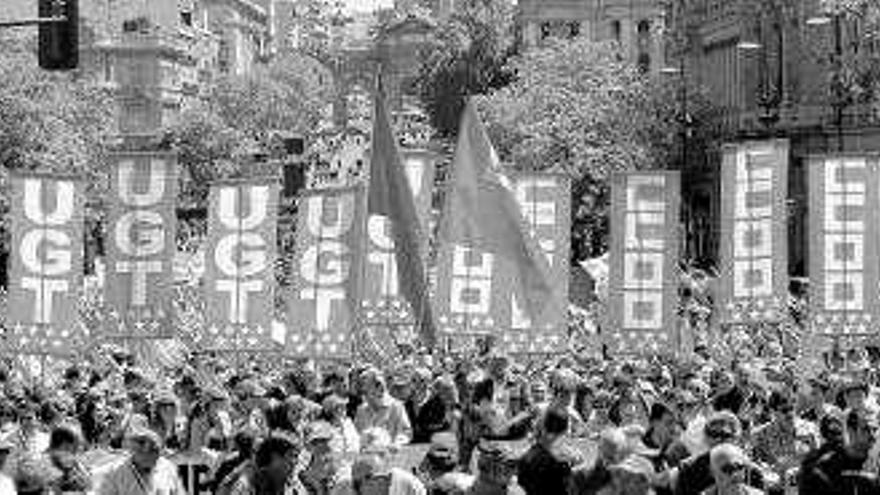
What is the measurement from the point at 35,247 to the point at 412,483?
42.9 ft

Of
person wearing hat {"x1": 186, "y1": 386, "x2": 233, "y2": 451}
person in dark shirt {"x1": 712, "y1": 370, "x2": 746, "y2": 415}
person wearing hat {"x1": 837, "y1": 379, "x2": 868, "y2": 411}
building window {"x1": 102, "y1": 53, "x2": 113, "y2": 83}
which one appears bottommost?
person wearing hat {"x1": 186, "y1": 386, "x2": 233, "y2": 451}

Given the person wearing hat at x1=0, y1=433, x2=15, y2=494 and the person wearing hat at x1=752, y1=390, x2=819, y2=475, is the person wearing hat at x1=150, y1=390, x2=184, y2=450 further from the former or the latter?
the person wearing hat at x1=752, y1=390, x2=819, y2=475

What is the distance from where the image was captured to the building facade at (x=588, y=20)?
122 metres

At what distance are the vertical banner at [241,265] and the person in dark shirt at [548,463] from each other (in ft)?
35.9

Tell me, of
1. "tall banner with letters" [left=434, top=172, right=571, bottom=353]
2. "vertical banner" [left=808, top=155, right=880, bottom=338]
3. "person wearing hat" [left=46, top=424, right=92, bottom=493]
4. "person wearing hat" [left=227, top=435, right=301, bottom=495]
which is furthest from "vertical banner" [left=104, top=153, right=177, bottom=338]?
"person wearing hat" [left=227, top=435, right=301, bottom=495]

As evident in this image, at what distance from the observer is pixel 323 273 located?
23.4 m

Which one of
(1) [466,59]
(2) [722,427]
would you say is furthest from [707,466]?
(1) [466,59]

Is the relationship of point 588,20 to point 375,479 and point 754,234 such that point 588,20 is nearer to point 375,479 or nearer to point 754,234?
point 754,234

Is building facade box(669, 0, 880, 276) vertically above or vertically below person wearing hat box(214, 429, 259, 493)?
above

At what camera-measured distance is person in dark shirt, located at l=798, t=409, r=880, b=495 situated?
12.8 m

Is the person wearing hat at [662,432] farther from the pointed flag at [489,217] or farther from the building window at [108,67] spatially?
the building window at [108,67]

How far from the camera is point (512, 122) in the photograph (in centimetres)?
7925

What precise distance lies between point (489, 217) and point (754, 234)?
3650mm

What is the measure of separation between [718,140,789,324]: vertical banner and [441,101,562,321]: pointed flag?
8.58 ft
